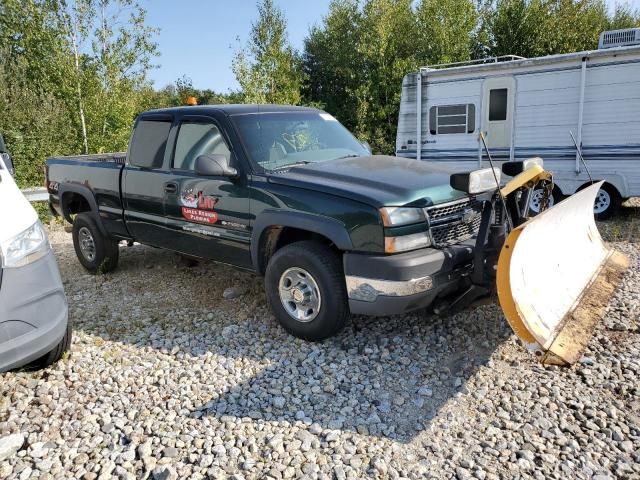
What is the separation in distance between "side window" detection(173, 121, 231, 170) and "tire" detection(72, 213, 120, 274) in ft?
5.76

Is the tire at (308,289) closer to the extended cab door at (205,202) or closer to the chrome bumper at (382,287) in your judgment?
the chrome bumper at (382,287)

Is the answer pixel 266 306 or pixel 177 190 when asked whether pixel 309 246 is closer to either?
pixel 266 306

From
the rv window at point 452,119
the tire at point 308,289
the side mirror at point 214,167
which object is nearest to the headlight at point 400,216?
the tire at point 308,289

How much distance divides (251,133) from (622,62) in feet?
21.8

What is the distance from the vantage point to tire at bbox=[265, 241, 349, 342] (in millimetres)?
3889

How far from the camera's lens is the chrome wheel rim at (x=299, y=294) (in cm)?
405

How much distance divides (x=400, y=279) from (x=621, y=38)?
320 inches

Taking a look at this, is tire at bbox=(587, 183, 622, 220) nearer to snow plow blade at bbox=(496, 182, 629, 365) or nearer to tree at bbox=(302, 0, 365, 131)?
snow plow blade at bbox=(496, 182, 629, 365)

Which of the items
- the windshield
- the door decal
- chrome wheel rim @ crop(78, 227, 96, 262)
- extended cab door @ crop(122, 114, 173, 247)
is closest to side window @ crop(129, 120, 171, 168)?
extended cab door @ crop(122, 114, 173, 247)

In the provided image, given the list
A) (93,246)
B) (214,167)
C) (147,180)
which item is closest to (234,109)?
(214,167)

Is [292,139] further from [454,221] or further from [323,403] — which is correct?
[323,403]

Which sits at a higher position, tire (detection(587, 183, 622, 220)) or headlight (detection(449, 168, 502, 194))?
headlight (detection(449, 168, 502, 194))

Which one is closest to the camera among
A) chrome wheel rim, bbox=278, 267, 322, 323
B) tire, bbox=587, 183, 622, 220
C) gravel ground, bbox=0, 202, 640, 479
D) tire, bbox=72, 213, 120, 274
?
gravel ground, bbox=0, 202, 640, 479

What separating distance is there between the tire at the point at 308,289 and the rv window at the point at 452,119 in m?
6.91
